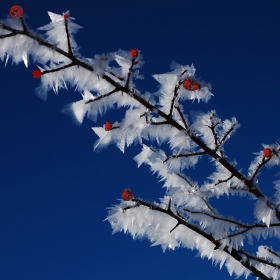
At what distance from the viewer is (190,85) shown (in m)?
2.85

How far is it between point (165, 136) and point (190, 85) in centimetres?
55

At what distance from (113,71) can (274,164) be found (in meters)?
1.67

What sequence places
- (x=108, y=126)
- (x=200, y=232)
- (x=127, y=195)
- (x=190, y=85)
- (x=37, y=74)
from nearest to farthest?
1. (x=37, y=74)
2. (x=190, y=85)
3. (x=127, y=195)
4. (x=108, y=126)
5. (x=200, y=232)

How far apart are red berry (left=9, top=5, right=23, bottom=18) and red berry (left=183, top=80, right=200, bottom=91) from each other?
1.35 meters

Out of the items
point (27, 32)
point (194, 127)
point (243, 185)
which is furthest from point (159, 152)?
point (27, 32)

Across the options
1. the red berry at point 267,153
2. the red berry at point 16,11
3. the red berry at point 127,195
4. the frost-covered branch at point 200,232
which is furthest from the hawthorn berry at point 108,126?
the red berry at point 267,153

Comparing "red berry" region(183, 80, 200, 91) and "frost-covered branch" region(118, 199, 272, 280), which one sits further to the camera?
"frost-covered branch" region(118, 199, 272, 280)

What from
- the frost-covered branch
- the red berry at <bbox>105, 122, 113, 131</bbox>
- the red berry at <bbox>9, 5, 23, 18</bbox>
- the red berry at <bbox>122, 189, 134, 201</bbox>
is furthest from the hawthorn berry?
the red berry at <bbox>9, 5, 23, 18</bbox>

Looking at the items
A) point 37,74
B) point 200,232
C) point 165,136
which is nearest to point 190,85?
point 165,136

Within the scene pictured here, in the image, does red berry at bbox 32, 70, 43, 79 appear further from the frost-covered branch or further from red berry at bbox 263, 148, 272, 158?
red berry at bbox 263, 148, 272, 158

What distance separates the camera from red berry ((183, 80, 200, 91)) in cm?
283

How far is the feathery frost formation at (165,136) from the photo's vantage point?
8.63 feet

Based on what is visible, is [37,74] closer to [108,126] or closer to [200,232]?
[108,126]

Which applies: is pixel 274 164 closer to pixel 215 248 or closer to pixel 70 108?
pixel 215 248
